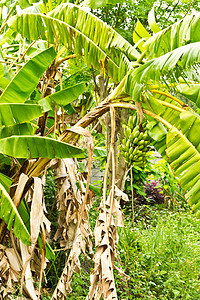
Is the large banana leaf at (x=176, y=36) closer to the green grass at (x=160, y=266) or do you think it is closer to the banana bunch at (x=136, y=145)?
the banana bunch at (x=136, y=145)

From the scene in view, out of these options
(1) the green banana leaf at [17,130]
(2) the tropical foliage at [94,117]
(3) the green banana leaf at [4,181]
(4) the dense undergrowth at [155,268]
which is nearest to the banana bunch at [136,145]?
(2) the tropical foliage at [94,117]

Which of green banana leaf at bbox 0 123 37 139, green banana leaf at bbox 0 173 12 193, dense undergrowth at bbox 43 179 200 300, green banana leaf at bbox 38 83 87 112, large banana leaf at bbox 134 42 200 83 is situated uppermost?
large banana leaf at bbox 134 42 200 83

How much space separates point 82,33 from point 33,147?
0.93m

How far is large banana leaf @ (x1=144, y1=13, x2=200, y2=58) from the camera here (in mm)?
1391

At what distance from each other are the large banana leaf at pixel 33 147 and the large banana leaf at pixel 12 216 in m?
0.24

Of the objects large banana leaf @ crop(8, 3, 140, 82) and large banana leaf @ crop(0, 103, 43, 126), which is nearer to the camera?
large banana leaf @ crop(0, 103, 43, 126)

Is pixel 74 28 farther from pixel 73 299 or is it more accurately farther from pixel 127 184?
pixel 127 184

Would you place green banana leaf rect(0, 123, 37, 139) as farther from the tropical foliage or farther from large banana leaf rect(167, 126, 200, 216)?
large banana leaf rect(167, 126, 200, 216)

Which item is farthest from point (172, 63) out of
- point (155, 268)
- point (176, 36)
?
point (155, 268)

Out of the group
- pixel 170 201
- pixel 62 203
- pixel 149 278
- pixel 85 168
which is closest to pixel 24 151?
pixel 62 203

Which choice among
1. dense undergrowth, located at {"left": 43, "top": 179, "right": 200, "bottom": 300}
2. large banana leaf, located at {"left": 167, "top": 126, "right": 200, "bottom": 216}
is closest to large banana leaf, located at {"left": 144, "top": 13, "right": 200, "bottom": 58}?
large banana leaf, located at {"left": 167, "top": 126, "right": 200, "bottom": 216}

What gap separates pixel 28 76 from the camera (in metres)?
1.81

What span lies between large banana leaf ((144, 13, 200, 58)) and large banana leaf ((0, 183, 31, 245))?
1053mm

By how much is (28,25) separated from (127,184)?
13.4 feet
